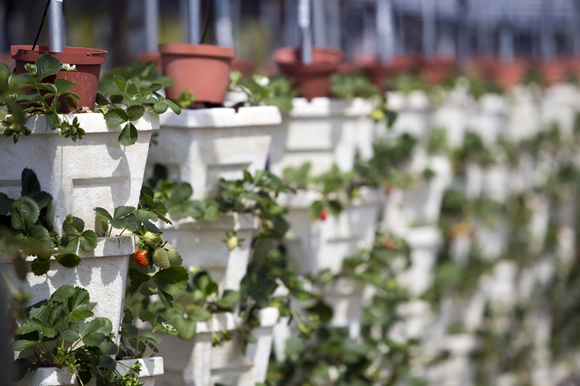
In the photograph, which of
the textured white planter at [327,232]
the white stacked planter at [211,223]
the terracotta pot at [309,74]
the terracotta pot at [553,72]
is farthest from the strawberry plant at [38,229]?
the terracotta pot at [553,72]

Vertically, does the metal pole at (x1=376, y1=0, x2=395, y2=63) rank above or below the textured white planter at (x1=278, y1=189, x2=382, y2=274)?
above

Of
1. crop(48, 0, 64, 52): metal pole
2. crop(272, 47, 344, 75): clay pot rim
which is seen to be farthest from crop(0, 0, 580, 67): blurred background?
crop(48, 0, 64, 52): metal pole

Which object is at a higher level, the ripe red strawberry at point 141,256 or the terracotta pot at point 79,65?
the terracotta pot at point 79,65

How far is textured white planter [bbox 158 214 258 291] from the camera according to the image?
181cm

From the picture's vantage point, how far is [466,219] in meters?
3.86

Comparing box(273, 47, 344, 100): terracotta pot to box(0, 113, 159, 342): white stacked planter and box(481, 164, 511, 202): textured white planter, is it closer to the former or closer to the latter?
box(0, 113, 159, 342): white stacked planter

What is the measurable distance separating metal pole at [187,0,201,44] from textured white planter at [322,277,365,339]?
42.2 inches

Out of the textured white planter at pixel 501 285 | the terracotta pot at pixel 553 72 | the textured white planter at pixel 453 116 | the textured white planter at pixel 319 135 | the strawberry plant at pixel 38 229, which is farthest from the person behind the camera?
the terracotta pot at pixel 553 72

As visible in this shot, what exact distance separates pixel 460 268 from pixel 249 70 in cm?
185

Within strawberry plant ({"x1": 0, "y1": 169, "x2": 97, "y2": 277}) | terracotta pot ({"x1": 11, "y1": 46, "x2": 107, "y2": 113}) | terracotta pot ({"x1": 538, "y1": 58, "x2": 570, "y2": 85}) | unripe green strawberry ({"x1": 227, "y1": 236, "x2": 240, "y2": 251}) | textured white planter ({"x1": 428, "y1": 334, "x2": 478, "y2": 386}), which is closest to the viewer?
strawberry plant ({"x1": 0, "y1": 169, "x2": 97, "y2": 277})

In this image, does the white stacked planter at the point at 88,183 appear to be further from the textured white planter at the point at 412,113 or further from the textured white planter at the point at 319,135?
the textured white planter at the point at 412,113

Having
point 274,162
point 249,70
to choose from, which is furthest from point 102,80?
point 249,70

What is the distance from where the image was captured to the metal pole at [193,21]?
186cm

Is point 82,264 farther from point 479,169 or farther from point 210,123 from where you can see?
point 479,169
